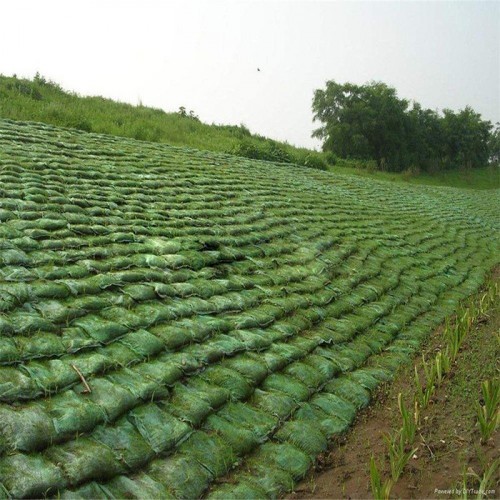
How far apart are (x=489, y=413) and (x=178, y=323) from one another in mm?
1626

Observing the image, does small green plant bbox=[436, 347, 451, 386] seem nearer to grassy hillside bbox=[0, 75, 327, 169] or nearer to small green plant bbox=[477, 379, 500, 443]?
small green plant bbox=[477, 379, 500, 443]

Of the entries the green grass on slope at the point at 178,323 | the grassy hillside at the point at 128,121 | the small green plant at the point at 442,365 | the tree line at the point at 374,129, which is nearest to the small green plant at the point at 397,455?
the green grass on slope at the point at 178,323

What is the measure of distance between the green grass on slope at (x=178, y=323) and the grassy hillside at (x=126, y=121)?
9.68 ft

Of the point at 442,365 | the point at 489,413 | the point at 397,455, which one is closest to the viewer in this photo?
the point at 397,455

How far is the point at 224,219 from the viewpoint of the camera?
523 centimetres

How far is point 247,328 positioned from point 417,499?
4.55 ft

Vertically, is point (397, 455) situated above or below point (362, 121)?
below

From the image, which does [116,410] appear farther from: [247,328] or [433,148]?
[433,148]

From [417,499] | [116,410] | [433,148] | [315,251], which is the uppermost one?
[433,148]

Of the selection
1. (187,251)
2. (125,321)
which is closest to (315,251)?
(187,251)

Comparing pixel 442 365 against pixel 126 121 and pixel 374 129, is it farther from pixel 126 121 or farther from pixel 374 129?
pixel 374 129

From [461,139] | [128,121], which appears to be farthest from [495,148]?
[128,121]

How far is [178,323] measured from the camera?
9.89 ft

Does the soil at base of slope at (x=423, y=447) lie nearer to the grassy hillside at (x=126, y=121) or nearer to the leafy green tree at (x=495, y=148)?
the grassy hillside at (x=126, y=121)
